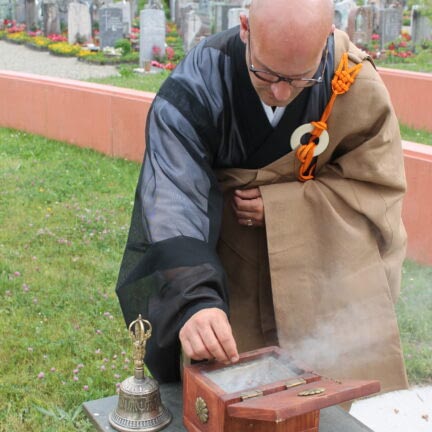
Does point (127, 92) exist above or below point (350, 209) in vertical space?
below

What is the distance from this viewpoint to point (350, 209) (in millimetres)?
2506

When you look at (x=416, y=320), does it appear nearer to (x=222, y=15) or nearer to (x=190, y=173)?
(x=190, y=173)

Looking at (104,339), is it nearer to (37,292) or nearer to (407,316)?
(37,292)

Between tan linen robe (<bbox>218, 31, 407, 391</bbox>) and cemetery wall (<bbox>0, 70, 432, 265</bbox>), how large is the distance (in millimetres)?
4976

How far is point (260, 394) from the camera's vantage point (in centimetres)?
188

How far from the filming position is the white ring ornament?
2416 mm

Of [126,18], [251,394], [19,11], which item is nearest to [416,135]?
[251,394]

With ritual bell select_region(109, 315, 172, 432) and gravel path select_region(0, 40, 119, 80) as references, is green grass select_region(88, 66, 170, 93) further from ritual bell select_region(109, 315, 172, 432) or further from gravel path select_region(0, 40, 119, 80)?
ritual bell select_region(109, 315, 172, 432)

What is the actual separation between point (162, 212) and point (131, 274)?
0.70 ft

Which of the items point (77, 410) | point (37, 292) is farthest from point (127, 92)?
point (77, 410)

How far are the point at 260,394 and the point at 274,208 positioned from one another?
0.72 meters

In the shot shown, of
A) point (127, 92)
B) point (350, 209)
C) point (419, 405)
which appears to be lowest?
point (419, 405)

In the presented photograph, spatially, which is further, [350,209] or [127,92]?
[127,92]

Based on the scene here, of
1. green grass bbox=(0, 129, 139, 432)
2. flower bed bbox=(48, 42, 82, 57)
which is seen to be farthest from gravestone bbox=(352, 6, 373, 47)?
green grass bbox=(0, 129, 139, 432)
